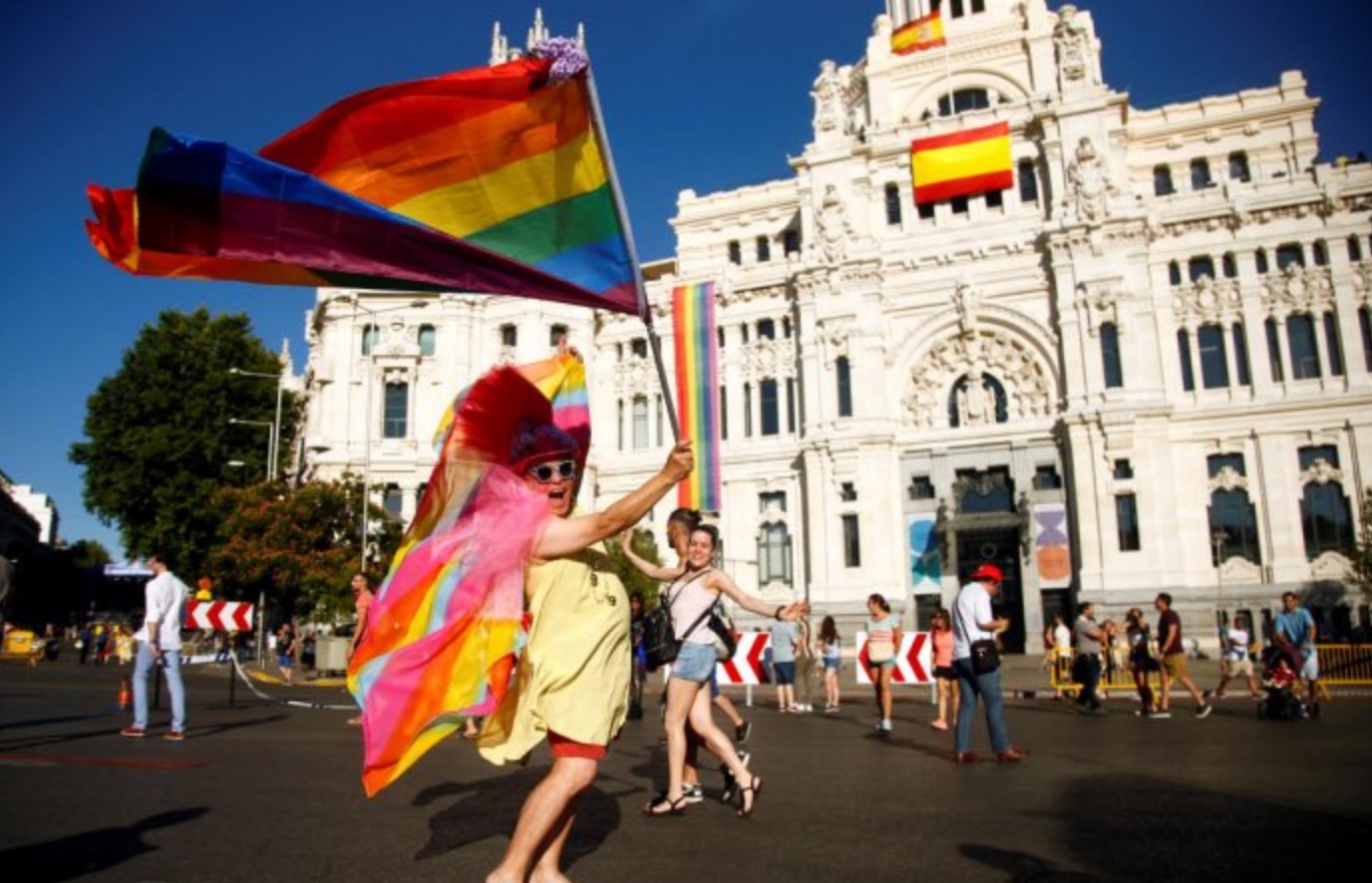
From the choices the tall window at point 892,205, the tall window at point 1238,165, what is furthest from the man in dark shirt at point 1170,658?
the tall window at point 1238,165

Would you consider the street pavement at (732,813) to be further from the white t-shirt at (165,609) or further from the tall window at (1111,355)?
the tall window at (1111,355)

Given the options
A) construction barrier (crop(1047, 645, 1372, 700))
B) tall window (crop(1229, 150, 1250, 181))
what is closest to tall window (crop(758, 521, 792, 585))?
construction barrier (crop(1047, 645, 1372, 700))

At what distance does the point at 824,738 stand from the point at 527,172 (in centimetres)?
822

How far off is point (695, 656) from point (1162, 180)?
139 ft

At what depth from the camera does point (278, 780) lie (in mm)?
7438

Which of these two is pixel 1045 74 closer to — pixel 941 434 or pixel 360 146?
pixel 941 434

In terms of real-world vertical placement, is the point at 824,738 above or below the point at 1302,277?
below

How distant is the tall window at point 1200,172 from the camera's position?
39969 millimetres

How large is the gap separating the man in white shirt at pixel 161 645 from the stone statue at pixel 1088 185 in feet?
114

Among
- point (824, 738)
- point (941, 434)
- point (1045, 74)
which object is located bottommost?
point (824, 738)

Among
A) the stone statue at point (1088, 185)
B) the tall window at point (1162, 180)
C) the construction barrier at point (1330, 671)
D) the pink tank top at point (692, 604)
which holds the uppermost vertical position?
the tall window at point (1162, 180)

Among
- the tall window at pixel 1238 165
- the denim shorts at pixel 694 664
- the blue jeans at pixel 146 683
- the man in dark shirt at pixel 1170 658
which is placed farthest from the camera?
the tall window at pixel 1238 165

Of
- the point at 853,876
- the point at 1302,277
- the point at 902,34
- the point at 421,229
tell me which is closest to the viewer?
the point at 853,876

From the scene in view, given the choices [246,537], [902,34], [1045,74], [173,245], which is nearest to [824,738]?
[173,245]
